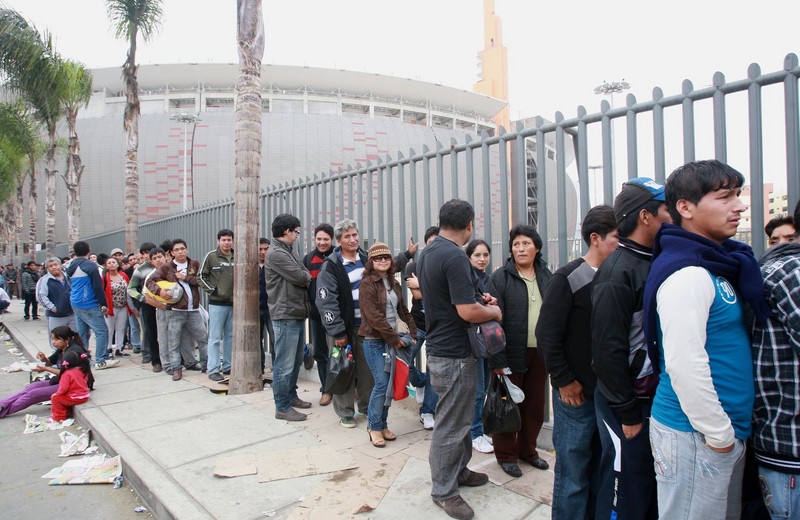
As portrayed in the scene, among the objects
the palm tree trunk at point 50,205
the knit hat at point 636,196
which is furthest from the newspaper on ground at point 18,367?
the knit hat at point 636,196

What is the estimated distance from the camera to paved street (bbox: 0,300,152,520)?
348 cm

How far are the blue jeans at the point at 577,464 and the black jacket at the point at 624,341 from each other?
499 millimetres

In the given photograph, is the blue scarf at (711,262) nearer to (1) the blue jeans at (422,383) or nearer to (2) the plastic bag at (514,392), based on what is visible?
(2) the plastic bag at (514,392)

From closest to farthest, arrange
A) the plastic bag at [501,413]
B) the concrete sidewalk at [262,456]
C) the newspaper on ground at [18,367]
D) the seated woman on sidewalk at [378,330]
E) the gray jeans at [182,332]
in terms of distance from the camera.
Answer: the concrete sidewalk at [262,456], the plastic bag at [501,413], the seated woman on sidewalk at [378,330], the gray jeans at [182,332], the newspaper on ground at [18,367]

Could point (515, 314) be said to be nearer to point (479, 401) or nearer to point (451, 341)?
point (451, 341)

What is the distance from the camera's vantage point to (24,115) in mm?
17359

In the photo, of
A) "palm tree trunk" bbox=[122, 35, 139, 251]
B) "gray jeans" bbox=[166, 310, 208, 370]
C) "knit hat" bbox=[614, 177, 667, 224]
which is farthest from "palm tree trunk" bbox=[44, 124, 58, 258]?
"knit hat" bbox=[614, 177, 667, 224]

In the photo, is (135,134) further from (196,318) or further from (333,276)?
(333,276)

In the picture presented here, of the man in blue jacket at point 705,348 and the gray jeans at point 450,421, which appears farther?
the gray jeans at point 450,421

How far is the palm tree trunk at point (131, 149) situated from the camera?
11.5 metres

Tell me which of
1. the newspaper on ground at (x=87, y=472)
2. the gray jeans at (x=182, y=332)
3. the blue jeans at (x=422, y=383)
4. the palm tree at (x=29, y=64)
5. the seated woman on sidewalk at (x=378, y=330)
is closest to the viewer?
the newspaper on ground at (x=87, y=472)

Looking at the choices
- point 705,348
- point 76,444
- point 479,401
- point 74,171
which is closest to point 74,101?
point 74,171

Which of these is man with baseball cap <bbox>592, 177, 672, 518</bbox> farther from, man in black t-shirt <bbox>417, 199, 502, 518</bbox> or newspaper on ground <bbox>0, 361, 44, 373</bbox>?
newspaper on ground <bbox>0, 361, 44, 373</bbox>

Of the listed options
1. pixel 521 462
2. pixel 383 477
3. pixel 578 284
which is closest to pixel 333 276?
pixel 383 477
